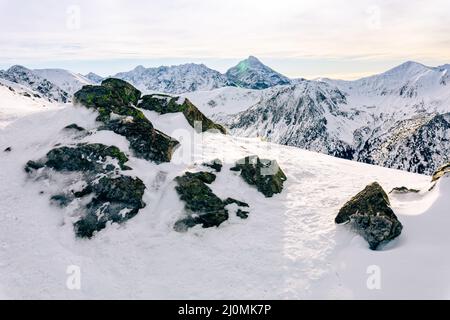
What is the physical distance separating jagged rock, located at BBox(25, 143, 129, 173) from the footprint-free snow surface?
3.42 feet

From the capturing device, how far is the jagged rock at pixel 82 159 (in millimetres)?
26922

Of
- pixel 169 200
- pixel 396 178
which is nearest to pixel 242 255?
pixel 169 200

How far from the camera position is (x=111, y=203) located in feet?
80.8

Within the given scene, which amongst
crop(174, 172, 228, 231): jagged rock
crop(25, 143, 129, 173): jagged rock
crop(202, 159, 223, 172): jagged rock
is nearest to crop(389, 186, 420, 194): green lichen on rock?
crop(174, 172, 228, 231): jagged rock

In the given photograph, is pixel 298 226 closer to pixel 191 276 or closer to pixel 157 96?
pixel 191 276

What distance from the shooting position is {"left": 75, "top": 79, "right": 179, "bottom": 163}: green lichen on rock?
97.1 feet

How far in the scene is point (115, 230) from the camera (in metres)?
23.1

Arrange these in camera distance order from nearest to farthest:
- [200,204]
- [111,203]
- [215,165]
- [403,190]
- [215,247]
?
[215,247]
[111,203]
[200,204]
[403,190]
[215,165]

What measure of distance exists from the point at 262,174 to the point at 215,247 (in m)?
9.72

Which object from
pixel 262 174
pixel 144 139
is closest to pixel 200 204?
pixel 262 174

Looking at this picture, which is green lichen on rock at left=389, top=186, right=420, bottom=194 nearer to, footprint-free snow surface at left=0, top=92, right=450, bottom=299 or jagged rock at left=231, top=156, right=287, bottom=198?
footprint-free snow surface at left=0, top=92, right=450, bottom=299

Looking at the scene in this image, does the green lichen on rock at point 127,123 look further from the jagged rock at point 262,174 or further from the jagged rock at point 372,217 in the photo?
the jagged rock at point 372,217

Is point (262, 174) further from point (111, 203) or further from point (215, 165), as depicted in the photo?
point (111, 203)

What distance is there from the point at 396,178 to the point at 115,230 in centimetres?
2594
